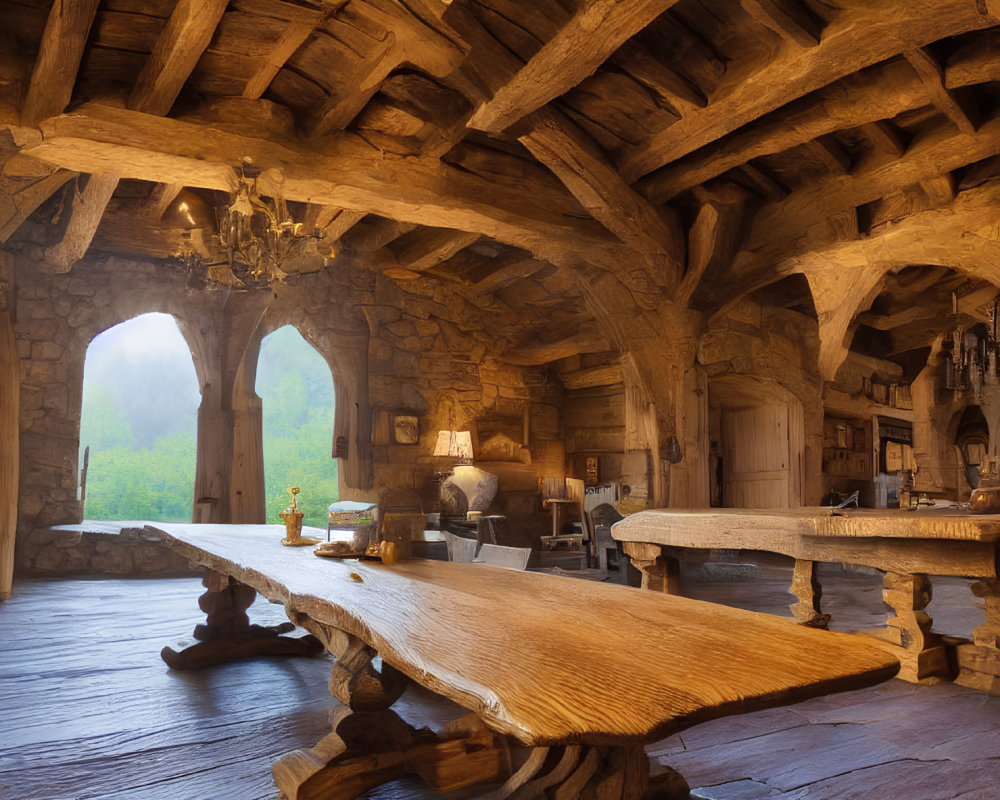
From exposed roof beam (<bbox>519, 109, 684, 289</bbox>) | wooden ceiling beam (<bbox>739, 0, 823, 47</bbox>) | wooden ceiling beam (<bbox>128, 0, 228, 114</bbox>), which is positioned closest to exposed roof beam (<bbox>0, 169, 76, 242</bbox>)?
wooden ceiling beam (<bbox>128, 0, 228, 114</bbox>)

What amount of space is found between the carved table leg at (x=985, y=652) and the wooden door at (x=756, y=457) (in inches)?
182

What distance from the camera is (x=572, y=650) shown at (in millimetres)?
1410

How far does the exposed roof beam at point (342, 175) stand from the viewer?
3.65 meters

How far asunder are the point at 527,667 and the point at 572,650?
17 centimetres

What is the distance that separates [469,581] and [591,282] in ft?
12.3

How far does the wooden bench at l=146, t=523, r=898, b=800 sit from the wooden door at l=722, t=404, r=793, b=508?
6.40 metres

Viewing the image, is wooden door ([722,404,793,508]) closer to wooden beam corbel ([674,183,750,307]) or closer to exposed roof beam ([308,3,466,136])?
wooden beam corbel ([674,183,750,307])

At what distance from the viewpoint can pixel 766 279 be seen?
5.53 metres

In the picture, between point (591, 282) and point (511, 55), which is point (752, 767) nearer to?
point (511, 55)

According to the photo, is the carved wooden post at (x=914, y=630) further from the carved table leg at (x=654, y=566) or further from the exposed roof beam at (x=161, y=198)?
the exposed roof beam at (x=161, y=198)

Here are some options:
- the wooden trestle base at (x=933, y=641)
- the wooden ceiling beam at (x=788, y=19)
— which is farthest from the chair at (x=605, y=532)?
the wooden ceiling beam at (x=788, y=19)

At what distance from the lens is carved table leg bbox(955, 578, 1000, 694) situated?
3240 mm

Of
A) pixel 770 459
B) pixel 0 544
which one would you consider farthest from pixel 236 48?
pixel 770 459

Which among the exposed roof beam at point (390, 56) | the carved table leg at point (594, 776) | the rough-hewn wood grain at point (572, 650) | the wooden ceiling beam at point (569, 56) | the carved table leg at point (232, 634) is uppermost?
the exposed roof beam at point (390, 56)
